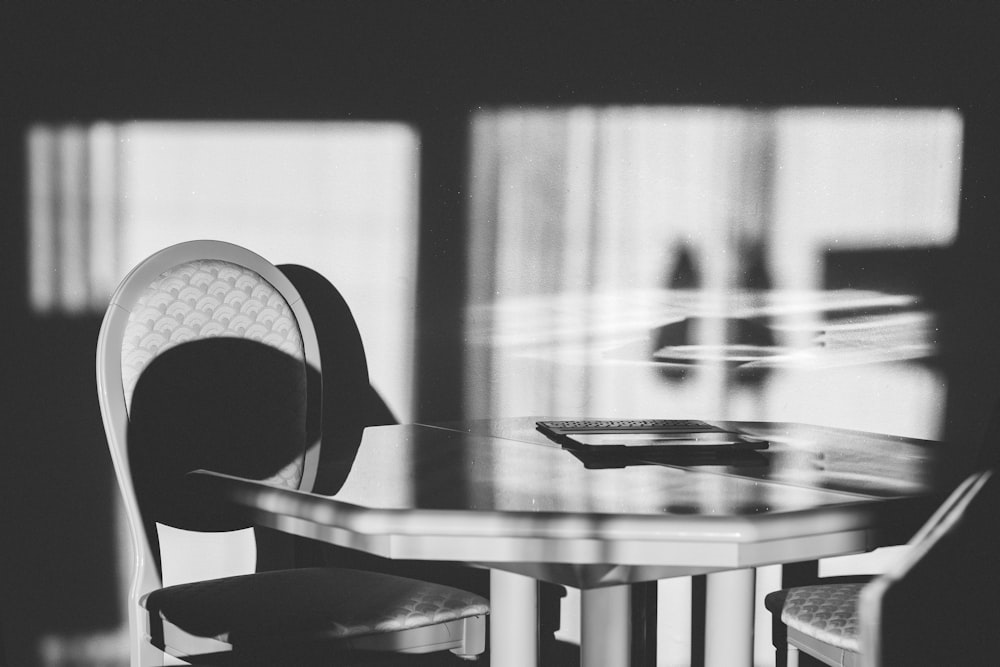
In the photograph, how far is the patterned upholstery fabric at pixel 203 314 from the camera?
2049mm

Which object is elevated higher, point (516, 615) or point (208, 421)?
point (208, 421)

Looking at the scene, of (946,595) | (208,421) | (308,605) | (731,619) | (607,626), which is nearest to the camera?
(946,595)

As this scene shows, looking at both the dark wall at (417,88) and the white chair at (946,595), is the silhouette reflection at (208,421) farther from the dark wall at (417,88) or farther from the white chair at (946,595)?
the white chair at (946,595)

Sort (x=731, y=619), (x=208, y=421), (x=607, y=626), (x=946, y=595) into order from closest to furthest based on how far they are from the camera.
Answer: (x=946, y=595) < (x=607, y=626) < (x=731, y=619) < (x=208, y=421)

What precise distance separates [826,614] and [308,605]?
0.90m

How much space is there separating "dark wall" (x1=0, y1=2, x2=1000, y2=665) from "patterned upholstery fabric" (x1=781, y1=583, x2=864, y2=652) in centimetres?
97

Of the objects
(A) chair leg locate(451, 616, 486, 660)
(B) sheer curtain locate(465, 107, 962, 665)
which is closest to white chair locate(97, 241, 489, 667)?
(A) chair leg locate(451, 616, 486, 660)

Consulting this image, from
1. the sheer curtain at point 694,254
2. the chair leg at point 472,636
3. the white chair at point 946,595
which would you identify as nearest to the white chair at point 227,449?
the chair leg at point 472,636

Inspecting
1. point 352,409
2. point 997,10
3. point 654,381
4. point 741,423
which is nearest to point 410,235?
point 352,409

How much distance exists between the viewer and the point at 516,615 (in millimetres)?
1779

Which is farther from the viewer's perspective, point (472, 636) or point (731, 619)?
point (472, 636)

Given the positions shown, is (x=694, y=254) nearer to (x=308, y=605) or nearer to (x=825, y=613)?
(x=825, y=613)

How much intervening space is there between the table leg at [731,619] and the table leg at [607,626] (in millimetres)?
354

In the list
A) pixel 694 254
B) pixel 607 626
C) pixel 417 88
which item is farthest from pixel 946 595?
pixel 417 88
